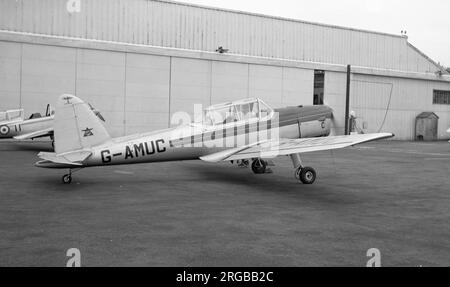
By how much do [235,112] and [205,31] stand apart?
2148cm

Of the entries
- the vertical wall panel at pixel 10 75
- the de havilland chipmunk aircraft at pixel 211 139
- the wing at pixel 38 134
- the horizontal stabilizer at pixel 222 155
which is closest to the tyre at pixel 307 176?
the de havilland chipmunk aircraft at pixel 211 139

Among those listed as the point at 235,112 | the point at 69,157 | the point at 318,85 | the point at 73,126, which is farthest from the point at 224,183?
the point at 318,85

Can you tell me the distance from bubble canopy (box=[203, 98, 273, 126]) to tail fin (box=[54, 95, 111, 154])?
332 cm

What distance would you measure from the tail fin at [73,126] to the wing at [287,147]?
3138 mm

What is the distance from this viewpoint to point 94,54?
94.7 feet

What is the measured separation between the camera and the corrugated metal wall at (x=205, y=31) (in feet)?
91.6

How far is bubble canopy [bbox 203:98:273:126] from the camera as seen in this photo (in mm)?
12844

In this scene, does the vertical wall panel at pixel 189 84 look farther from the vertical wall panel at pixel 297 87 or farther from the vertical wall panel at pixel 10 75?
the vertical wall panel at pixel 10 75

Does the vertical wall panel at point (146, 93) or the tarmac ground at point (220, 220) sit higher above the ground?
the vertical wall panel at point (146, 93)

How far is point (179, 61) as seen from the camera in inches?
1246

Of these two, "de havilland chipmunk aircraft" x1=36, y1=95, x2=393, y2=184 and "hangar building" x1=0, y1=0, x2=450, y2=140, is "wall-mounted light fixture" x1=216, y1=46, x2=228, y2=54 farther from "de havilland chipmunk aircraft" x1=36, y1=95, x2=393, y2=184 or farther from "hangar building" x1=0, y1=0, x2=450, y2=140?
"de havilland chipmunk aircraft" x1=36, y1=95, x2=393, y2=184

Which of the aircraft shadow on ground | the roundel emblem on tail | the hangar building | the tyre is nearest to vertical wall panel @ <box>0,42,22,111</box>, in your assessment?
the hangar building

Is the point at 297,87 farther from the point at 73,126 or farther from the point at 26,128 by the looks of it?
the point at 73,126

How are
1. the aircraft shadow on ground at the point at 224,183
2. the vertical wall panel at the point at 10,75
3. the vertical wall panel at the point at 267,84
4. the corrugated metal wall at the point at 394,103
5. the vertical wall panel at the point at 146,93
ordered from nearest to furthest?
the aircraft shadow on ground at the point at 224,183
the vertical wall panel at the point at 10,75
the vertical wall panel at the point at 146,93
the vertical wall panel at the point at 267,84
the corrugated metal wall at the point at 394,103
